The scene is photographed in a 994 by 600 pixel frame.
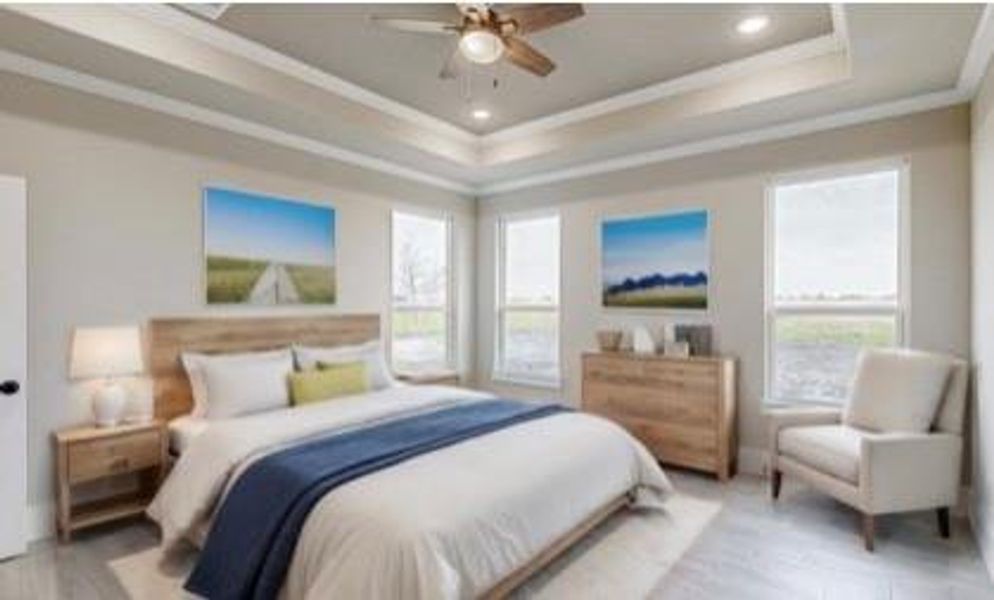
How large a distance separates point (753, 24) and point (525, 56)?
4.67 ft

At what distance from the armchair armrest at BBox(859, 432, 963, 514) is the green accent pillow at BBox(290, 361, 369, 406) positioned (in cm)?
325

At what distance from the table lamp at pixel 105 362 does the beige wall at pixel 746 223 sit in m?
3.49

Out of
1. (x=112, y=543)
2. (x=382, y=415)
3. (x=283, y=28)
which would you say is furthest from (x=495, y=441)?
(x=283, y=28)

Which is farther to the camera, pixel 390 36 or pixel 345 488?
pixel 390 36

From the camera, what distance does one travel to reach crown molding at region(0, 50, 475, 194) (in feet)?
10.1

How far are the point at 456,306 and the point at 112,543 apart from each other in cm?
359

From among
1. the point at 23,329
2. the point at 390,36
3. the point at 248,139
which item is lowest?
the point at 23,329

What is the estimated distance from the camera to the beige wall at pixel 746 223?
3.54 meters

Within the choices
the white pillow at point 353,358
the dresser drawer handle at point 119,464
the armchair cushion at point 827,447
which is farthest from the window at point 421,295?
the armchair cushion at point 827,447

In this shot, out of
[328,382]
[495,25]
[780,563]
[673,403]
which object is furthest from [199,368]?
[780,563]

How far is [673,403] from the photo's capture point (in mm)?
4367

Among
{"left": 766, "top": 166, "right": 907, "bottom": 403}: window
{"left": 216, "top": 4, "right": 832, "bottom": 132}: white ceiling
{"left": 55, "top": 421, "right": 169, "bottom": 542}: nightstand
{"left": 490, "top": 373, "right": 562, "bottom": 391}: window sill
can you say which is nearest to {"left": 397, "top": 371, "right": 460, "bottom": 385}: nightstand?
{"left": 490, "top": 373, "right": 562, "bottom": 391}: window sill

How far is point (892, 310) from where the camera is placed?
3.79 m

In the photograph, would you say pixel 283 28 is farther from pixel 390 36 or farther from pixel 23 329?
pixel 23 329
